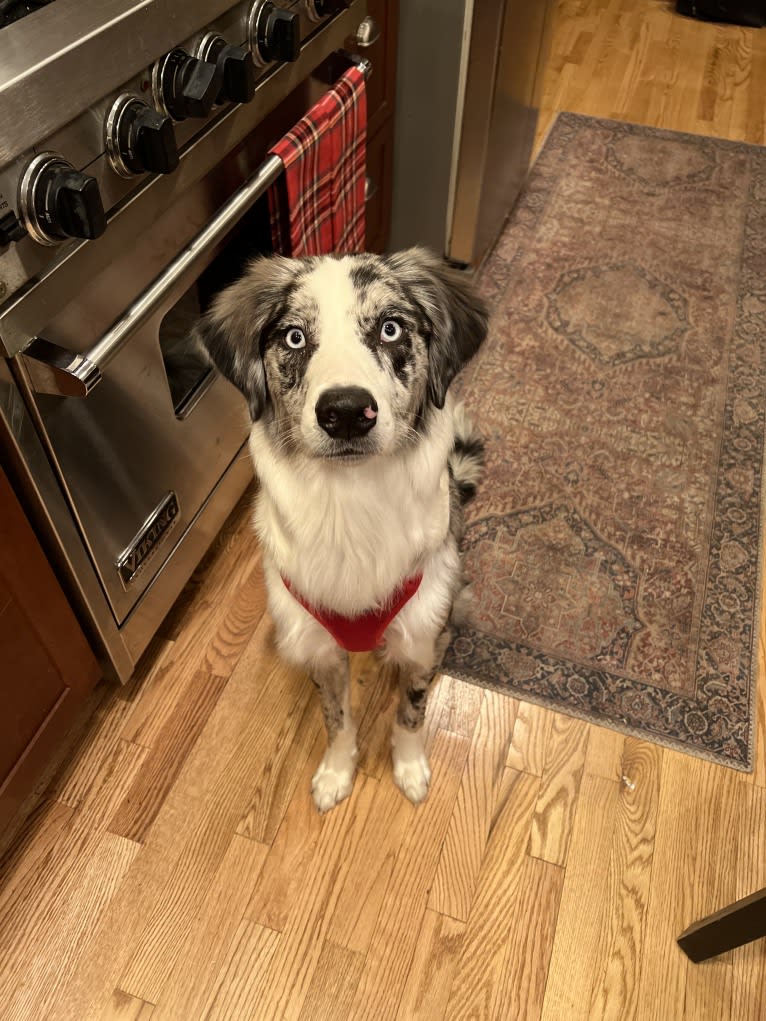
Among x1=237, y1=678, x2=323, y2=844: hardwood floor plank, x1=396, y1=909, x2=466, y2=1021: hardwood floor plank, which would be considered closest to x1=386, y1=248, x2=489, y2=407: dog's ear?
x1=237, y1=678, x2=323, y2=844: hardwood floor plank

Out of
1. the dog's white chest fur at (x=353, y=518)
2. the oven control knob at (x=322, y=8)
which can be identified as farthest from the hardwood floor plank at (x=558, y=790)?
the oven control knob at (x=322, y=8)

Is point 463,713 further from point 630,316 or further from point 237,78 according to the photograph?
point 630,316

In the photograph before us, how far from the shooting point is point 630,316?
2.56 meters

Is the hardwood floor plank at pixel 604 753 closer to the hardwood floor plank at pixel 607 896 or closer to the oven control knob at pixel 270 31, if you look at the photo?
the hardwood floor plank at pixel 607 896

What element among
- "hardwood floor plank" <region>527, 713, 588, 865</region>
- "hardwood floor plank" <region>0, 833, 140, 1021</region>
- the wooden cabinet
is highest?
the wooden cabinet

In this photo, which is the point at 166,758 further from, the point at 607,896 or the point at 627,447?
the point at 627,447

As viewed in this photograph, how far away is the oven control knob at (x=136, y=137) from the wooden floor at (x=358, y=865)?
1058mm

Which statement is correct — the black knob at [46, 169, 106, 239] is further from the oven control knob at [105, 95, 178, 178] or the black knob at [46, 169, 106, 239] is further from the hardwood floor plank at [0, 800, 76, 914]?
the hardwood floor plank at [0, 800, 76, 914]

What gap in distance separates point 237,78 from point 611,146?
254 cm

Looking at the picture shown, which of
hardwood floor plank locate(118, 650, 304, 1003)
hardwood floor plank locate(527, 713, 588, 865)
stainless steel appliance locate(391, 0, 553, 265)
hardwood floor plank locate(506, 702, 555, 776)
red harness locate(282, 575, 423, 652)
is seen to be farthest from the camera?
stainless steel appliance locate(391, 0, 553, 265)

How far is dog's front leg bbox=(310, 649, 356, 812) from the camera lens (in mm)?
1433

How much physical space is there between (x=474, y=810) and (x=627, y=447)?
1.13m

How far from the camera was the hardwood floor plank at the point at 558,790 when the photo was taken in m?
1.49

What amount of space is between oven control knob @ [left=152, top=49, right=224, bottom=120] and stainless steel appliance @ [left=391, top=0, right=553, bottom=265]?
47.4 inches
